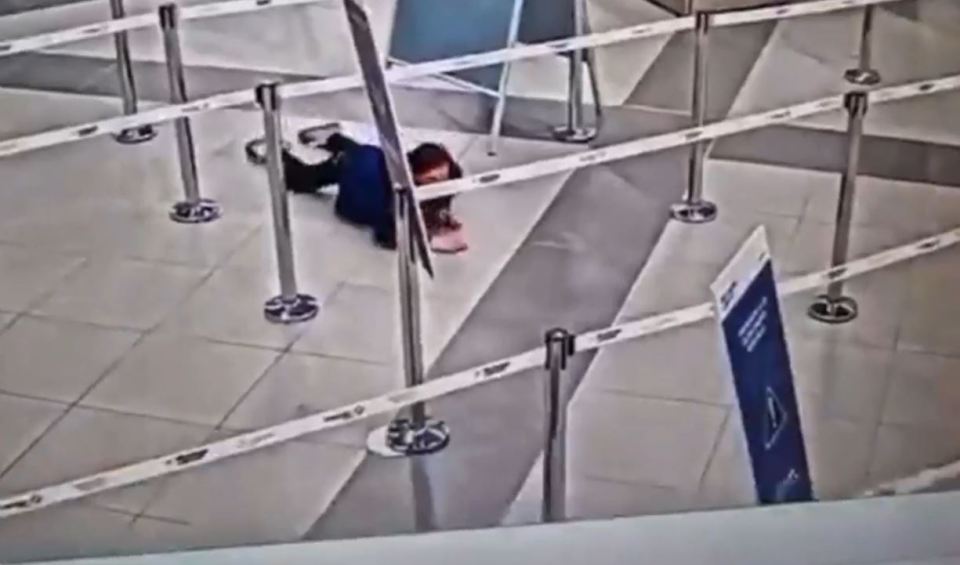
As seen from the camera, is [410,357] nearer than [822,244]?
Yes

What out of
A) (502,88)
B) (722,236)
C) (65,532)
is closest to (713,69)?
(502,88)

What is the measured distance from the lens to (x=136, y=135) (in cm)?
512

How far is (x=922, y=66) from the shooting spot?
5777 mm

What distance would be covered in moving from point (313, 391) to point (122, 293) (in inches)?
30.2

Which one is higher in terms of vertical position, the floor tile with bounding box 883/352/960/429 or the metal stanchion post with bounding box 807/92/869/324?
the metal stanchion post with bounding box 807/92/869/324

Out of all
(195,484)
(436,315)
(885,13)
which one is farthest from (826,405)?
(885,13)

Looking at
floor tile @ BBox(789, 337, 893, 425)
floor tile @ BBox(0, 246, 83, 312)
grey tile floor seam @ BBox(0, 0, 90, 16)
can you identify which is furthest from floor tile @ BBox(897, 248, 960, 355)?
grey tile floor seam @ BBox(0, 0, 90, 16)

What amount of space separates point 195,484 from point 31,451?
0.42 metres

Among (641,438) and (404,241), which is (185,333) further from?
(641,438)

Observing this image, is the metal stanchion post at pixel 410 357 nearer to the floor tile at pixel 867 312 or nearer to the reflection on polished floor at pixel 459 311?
the reflection on polished floor at pixel 459 311

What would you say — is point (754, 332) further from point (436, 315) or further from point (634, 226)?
point (634, 226)

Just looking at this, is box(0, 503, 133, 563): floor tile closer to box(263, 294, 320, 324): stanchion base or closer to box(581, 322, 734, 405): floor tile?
box(263, 294, 320, 324): stanchion base

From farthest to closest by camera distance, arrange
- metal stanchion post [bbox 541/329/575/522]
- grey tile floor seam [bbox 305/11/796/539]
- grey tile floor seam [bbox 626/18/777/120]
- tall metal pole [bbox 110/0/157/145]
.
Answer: grey tile floor seam [bbox 626/18/777/120] → tall metal pole [bbox 110/0/157/145] → grey tile floor seam [bbox 305/11/796/539] → metal stanchion post [bbox 541/329/575/522]

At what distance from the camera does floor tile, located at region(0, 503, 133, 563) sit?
10.2 feet
